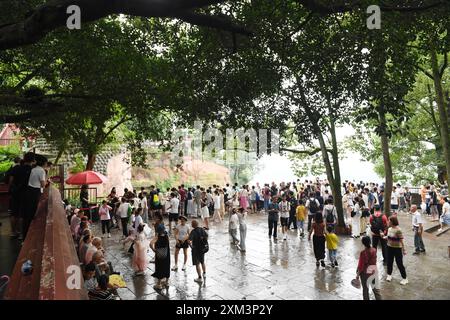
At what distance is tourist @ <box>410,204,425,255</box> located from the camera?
1118cm

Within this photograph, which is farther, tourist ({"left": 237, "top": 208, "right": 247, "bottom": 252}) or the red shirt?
tourist ({"left": 237, "top": 208, "right": 247, "bottom": 252})

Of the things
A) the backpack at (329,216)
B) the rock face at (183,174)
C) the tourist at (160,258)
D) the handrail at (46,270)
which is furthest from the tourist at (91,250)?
the rock face at (183,174)

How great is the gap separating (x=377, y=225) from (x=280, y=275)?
353 cm

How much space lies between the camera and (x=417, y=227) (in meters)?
11.3

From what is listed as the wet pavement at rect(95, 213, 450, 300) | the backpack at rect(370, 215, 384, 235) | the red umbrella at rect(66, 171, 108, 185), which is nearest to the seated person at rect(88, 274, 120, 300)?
the wet pavement at rect(95, 213, 450, 300)

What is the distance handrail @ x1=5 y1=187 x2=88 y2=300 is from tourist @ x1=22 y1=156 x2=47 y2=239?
2.06 m

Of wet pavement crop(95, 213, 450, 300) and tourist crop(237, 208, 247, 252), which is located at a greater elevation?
tourist crop(237, 208, 247, 252)

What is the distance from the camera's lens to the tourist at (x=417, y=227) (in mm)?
11180

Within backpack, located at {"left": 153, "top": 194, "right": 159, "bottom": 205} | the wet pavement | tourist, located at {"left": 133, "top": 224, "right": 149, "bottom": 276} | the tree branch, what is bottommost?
the wet pavement

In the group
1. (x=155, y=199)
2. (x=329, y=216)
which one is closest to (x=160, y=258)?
(x=329, y=216)

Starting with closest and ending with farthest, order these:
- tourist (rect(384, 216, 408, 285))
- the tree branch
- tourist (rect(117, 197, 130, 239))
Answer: the tree branch < tourist (rect(384, 216, 408, 285)) < tourist (rect(117, 197, 130, 239))

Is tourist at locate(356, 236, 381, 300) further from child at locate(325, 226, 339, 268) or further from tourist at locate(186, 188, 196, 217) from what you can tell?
tourist at locate(186, 188, 196, 217)

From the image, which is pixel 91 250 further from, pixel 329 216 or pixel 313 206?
pixel 313 206

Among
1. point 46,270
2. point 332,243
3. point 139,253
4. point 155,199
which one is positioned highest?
point 46,270
